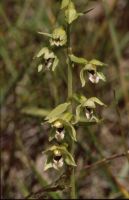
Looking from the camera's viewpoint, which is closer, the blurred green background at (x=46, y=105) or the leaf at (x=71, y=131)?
the leaf at (x=71, y=131)

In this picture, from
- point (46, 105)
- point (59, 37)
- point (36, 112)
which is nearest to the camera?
point (59, 37)

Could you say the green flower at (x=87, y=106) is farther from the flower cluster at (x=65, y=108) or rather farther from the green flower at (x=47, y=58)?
the green flower at (x=47, y=58)

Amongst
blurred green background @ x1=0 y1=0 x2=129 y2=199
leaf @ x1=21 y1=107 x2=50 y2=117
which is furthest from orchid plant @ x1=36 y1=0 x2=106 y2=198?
leaf @ x1=21 y1=107 x2=50 y2=117

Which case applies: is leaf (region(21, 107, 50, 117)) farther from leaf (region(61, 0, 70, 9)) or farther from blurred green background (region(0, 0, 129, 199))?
leaf (region(61, 0, 70, 9))

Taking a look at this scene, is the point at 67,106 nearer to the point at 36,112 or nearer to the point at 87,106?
the point at 87,106

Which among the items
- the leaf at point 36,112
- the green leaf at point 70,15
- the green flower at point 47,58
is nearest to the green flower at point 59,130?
the green flower at point 47,58

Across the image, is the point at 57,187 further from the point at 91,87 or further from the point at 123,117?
the point at 123,117

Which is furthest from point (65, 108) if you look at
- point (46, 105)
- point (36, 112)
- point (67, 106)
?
point (46, 105)

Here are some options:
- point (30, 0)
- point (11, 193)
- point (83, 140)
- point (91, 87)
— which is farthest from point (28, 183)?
point (30, 0)
